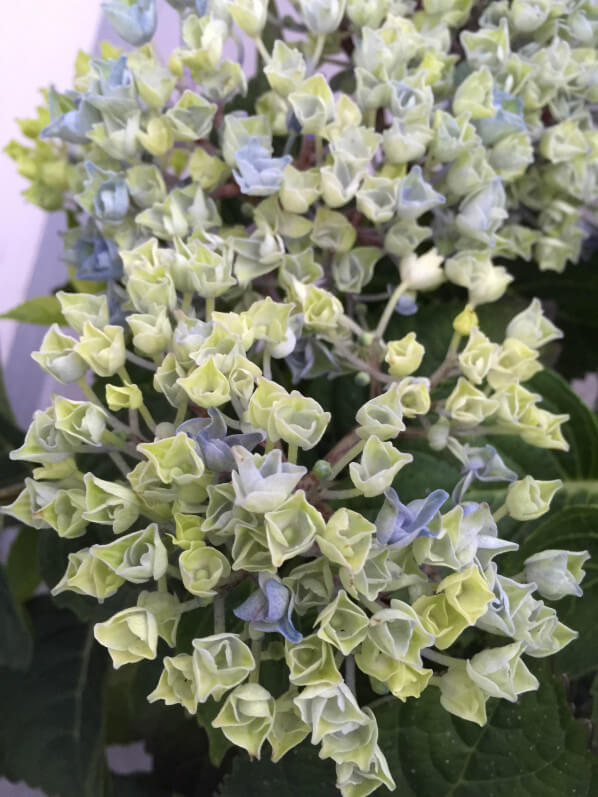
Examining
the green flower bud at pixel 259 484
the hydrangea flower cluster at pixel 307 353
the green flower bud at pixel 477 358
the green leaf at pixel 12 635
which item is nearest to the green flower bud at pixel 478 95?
the hydrangea flower cluster at pixel 307 353

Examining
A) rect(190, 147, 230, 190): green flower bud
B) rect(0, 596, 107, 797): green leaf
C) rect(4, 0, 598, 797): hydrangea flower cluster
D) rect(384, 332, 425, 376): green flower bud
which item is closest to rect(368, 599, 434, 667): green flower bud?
rect(4, 0, 598, 797): hydrangea flower cluster

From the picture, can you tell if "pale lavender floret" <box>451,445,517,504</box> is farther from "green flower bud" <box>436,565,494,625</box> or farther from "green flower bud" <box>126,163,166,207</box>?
"green flower bud" <box>126,163,166,207</box>

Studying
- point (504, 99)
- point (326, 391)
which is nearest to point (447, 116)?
point (504, 99)

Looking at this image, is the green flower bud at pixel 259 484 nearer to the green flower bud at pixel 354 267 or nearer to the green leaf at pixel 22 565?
the green flower bud at pixel 354 267

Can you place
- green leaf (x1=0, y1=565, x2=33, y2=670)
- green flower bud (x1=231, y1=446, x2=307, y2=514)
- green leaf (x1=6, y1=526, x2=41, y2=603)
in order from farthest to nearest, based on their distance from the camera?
1. green leaf (x1=6, y1=526, x2=41, y2=603)
2. green leaf (x1=0, y1=565, x2=33, y2=670)
3. green flower bud (x1=231, y1=446, x2=307, y2=514)

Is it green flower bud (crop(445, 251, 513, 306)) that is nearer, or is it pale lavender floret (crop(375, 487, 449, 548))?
pale lavender floret (crop(375, 487, 449, 548))

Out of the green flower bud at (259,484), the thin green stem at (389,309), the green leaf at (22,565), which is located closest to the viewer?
the green flower bud at (259,484)
